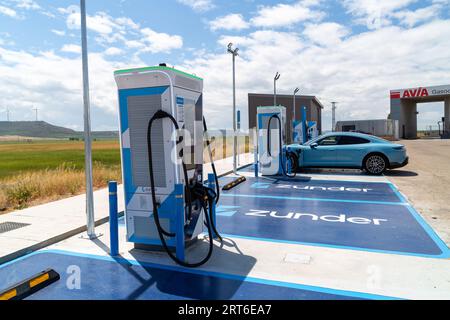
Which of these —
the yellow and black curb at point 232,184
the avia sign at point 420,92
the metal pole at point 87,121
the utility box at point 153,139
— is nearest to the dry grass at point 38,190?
the metal pole at point 87,121

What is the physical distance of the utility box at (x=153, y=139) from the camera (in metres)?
4.61

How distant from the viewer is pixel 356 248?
503 centimetres

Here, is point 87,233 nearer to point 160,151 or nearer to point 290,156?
point 160,151

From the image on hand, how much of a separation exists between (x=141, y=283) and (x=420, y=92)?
179 ft

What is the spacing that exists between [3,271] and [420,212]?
284 inches

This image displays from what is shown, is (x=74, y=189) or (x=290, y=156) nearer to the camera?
(x=74, y=189)

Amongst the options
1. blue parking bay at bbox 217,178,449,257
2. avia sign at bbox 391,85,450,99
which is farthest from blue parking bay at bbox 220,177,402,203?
→ avia sign at bbox 391,85,450,99

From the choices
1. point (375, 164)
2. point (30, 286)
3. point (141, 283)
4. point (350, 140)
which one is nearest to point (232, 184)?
point (350, 140)

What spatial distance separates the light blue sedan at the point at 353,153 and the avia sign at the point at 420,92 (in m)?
43.3

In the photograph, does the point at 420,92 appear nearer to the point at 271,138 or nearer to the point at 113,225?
the point at 271,138

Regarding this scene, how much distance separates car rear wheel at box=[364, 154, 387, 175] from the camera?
1234 centimetres

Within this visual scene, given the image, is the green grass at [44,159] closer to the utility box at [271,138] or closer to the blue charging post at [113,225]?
the utility box at [271,138]

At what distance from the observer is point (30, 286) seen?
3781 mm

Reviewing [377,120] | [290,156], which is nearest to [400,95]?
[377,120]
